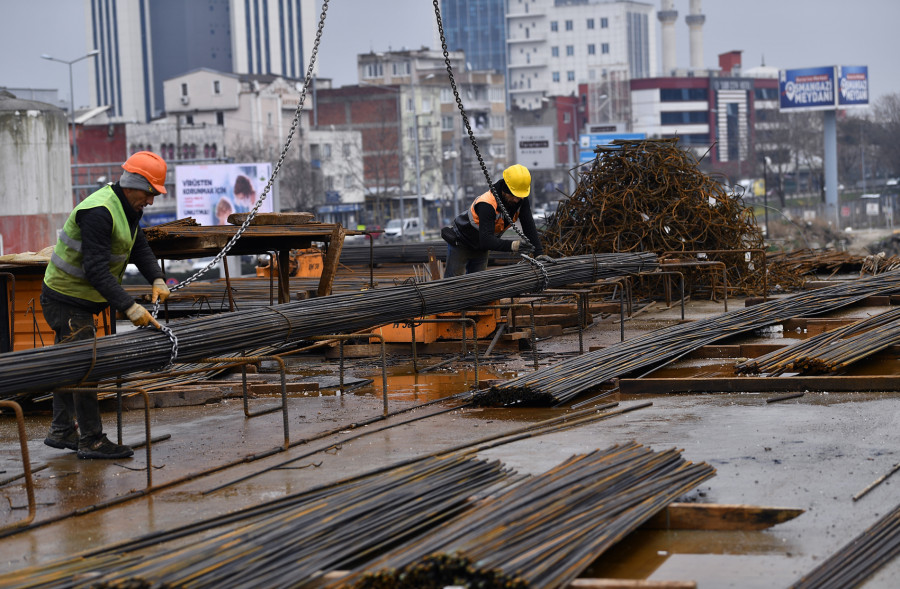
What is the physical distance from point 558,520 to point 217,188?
140ft

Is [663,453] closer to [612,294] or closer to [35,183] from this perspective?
[612,294]

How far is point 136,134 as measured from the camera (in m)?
75.8

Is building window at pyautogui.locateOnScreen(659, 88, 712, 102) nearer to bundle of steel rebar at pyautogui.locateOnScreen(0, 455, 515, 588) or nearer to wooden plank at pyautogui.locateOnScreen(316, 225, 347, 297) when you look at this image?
wooden plank at pyautogui.locateOnScreen(316, 225, 347, 297)

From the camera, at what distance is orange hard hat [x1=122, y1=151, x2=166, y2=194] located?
6874 mm

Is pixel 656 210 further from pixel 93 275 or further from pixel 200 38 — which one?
pixel 200 38

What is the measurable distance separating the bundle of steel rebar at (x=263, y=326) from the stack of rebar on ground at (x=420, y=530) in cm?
148

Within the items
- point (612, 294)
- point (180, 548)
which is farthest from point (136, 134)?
point (180, 548)

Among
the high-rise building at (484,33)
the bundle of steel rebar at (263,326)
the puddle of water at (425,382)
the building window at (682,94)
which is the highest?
the high-rise building at (484,33)

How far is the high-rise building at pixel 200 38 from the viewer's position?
621 feet

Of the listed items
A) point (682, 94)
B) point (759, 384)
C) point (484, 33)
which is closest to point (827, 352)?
point (759, 384)

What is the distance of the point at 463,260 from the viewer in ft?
37.2

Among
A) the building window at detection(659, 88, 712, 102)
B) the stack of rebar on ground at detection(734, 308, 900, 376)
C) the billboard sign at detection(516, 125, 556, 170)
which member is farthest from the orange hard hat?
the building window at detection(659, 88, 712, 102)

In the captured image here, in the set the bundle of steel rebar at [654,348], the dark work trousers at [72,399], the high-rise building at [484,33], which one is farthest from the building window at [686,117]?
the dark work trousers at [72,399]

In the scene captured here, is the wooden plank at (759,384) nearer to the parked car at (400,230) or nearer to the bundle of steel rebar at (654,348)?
the bundle of steel rebar at (654,348)
